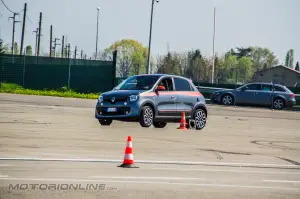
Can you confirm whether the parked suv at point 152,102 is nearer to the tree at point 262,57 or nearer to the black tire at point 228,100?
the black tire at point 228,100

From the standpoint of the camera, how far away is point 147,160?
12.4 metres

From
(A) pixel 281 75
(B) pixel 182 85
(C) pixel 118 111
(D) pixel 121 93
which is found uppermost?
(A) pixel 281 75

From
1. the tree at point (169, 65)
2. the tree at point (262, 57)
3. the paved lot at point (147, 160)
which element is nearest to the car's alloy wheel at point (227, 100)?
the paved lot at point (147, 160)

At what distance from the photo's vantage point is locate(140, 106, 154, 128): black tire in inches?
764

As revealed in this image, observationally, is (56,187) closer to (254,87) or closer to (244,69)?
(254,87)

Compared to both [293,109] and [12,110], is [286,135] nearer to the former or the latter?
[12,110]

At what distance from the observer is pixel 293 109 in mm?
44094

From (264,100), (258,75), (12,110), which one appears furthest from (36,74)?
(258,75)

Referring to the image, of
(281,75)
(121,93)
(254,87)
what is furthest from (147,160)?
(281,75)

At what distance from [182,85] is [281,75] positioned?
3891 inches

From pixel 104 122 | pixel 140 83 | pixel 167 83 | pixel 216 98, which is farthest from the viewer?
pixel 216 98

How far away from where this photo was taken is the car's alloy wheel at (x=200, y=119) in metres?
21.4

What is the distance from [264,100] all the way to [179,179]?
107ft

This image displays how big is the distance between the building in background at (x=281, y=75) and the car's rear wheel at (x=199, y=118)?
95677mm
